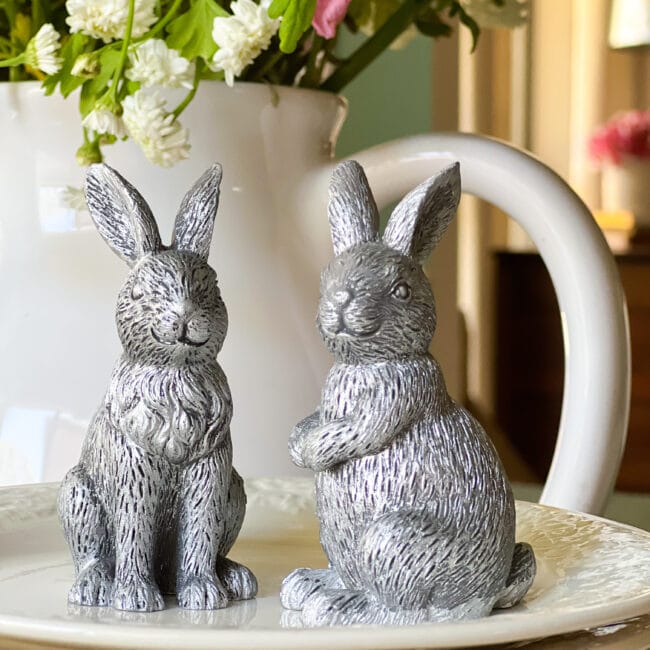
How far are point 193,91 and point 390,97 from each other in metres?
0.68

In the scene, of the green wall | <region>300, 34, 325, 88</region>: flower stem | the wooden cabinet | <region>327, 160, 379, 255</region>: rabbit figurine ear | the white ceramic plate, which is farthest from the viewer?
the wooden cabinet

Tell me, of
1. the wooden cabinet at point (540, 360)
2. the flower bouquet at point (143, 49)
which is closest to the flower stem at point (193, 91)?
the flower bouquet at point (143, 49)

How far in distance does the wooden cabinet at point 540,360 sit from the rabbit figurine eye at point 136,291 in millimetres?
2648

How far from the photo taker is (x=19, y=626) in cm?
39

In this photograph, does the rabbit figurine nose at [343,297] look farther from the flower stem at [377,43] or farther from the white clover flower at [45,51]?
the flower stem at [377,43]

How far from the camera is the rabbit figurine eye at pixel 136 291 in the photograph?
49cm

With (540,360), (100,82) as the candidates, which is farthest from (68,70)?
(540,360)

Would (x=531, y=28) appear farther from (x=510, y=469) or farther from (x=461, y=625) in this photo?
(x=461, y=625)

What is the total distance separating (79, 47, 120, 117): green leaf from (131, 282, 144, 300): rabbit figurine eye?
19 cm

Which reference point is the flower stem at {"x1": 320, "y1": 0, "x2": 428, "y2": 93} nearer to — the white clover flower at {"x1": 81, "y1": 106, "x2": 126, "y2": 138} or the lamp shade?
the white clover flower at {"x1": 81, "y1": 106, "x2": 126, "y2": 138}

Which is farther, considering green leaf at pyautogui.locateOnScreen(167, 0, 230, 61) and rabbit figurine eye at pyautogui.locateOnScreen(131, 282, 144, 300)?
green leaf at pyautogui.locateOnScreen(167, 0, 230, 61)

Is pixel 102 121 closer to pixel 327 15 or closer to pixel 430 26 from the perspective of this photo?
pixel 327 15

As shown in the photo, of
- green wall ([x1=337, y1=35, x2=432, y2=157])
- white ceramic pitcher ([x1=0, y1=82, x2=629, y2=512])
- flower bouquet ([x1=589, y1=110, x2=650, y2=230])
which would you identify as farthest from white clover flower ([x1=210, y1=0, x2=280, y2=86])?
flower bouquet ([x1=589, y1=110, x2=650, y2=230])

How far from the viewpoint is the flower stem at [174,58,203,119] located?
647 millimetres
